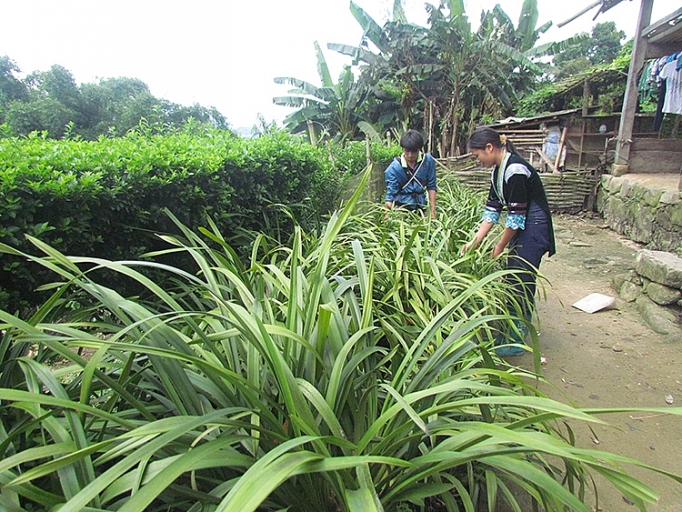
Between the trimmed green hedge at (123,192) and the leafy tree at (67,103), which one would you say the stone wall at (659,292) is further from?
the leafy tree at (67,103)

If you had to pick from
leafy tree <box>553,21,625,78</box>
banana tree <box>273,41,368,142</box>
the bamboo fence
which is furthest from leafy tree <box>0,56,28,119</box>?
leafy tree <box>553,21,625,78</box>

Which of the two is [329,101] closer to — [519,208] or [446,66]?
[446,66]

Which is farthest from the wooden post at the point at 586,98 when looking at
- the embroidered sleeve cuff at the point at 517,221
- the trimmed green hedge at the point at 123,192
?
the trimmed green hedge at the point at 123,192

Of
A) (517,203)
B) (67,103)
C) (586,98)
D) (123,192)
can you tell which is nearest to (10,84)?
(67,103)

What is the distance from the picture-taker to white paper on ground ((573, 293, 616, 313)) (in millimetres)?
3760

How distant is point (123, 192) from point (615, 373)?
10.8 ft

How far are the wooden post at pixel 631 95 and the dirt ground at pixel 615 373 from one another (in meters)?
4.53

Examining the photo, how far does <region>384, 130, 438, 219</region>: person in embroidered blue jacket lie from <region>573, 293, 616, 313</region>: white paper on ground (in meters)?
1.80

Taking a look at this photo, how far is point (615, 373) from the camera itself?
8.82 feet

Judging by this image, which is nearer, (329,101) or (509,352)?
(509,352)

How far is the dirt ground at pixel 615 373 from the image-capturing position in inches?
73.4

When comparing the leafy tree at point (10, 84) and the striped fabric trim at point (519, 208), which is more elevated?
the leafy tree at point (10, 84)

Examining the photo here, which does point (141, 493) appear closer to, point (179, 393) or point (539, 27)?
point (179, 393)

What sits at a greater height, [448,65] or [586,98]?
[448,65]
